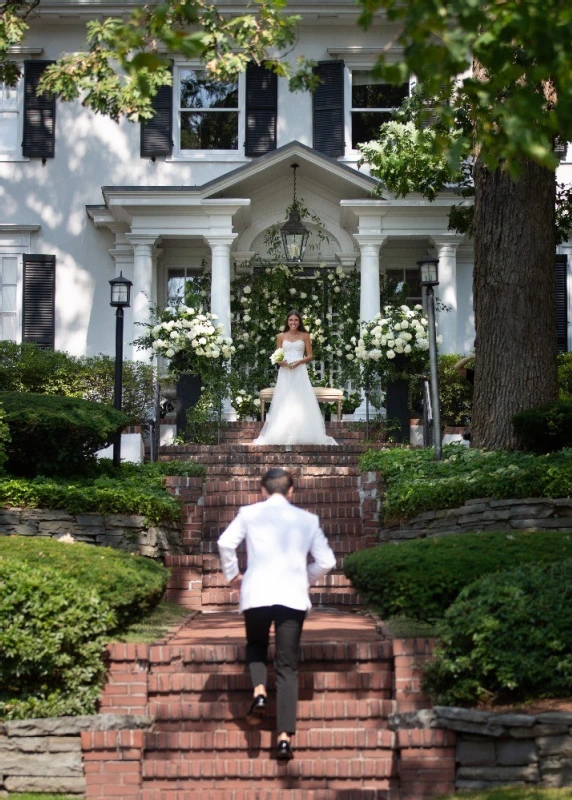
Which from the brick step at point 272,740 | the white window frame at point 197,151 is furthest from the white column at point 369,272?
the brick step at point 272,740

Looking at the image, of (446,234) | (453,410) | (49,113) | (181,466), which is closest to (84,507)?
(181,466)

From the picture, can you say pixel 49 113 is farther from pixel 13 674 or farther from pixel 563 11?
pixel 563 11

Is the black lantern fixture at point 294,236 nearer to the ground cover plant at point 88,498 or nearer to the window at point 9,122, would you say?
the window at point 9,122

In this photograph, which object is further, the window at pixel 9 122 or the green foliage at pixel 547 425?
the window at pixel 9 122

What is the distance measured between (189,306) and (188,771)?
38.6 ft

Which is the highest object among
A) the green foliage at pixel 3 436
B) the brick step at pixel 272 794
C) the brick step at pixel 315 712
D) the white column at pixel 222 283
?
the white column at pixel 222 283

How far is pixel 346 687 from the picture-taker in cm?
848

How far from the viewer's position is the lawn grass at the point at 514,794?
7320 mm

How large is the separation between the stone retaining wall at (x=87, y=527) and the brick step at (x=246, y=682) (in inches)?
137

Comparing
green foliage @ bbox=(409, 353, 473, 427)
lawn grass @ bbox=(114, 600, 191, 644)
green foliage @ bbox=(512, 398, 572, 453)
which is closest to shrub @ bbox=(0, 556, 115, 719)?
lawn grass @ bbox=(114, 600, 191, 644)

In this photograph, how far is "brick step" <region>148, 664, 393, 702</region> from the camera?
8.44m

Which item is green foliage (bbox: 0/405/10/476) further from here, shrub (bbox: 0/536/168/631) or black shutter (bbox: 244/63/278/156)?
black shutter (bbox: 244/63/278/156)

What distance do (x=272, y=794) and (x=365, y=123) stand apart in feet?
51.1

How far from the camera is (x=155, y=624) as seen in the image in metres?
9.76
